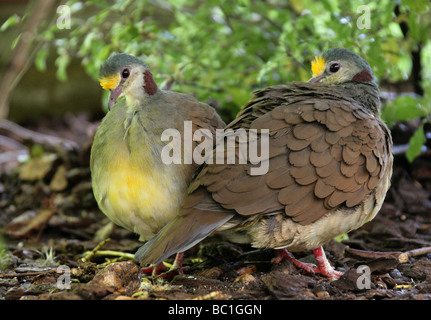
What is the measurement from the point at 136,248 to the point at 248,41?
218cm

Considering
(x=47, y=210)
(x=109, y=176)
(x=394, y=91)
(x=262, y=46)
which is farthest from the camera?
(x=394, y=91)

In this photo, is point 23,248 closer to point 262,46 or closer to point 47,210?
point 47,210

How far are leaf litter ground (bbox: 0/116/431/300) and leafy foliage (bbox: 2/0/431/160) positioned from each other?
0.74 m

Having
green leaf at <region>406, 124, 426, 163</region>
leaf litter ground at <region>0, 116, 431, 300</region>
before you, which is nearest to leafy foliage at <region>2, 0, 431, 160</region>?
green leaf at <region>406, 124, 426, 163</region>

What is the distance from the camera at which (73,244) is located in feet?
12.0

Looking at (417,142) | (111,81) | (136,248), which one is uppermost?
(111,81)

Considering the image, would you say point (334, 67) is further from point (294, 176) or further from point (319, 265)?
point (319, 265)

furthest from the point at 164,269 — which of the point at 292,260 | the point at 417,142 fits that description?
the point at 417,142

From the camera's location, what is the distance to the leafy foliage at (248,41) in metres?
3.81

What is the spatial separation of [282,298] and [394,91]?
4019mm

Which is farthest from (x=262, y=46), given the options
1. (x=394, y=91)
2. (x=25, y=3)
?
(x=25, y=3)

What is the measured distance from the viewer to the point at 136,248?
3604 mm
